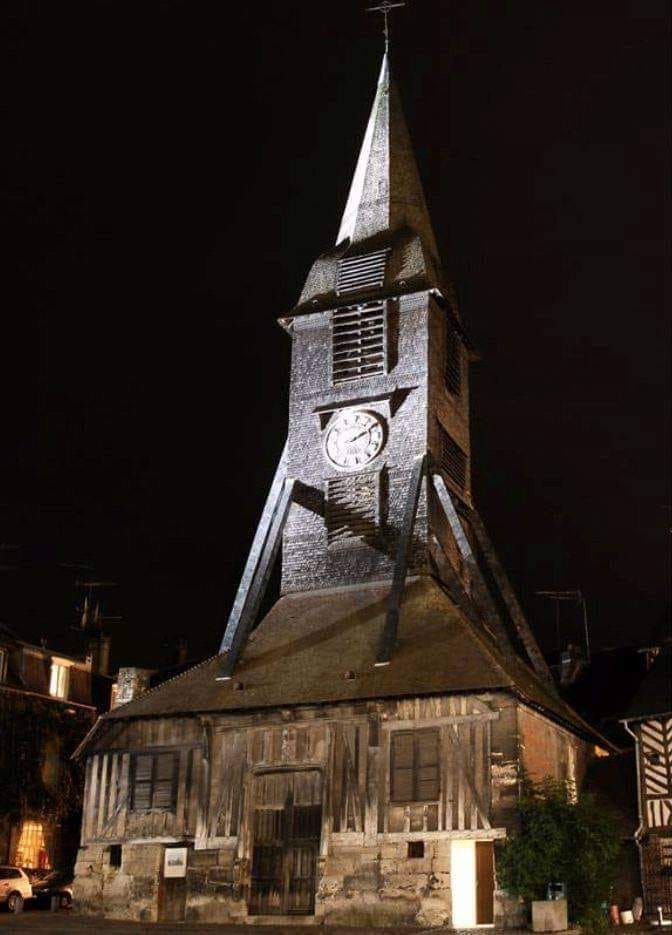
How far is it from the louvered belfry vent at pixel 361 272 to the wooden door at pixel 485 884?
14.4m

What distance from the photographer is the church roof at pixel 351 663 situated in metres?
23.3

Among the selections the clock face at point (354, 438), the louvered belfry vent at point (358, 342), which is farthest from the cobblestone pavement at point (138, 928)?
the louvered belfry vent at point (358, 342)

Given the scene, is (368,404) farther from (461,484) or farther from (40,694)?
(40,694)

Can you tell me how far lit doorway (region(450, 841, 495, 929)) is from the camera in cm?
2447

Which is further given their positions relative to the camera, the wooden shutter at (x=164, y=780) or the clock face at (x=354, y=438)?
the clock face at (x=354, y=438)

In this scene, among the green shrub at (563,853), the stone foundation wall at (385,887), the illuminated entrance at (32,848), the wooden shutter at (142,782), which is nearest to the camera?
the green shrub at (563,853)

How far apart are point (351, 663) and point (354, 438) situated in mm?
6963

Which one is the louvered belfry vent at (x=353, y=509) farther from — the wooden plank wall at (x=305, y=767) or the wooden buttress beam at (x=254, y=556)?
the wooden plank wall at (x=305, y=767)

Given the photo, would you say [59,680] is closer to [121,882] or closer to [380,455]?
[121,882]

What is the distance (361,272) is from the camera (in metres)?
32.0

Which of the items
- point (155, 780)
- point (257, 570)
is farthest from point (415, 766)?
point (257, 570)

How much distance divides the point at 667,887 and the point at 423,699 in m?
6.51

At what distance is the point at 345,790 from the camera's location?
2309 centimetres

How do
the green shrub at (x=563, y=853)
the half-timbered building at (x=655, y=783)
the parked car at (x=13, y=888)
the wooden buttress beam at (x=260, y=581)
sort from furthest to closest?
the wooden buttress beam at (x=260, y=581) → the parked car at (x=13, y=888) → the half-timbered building at (x=655, y=783) → the green shrub at (x=563, y=853)
